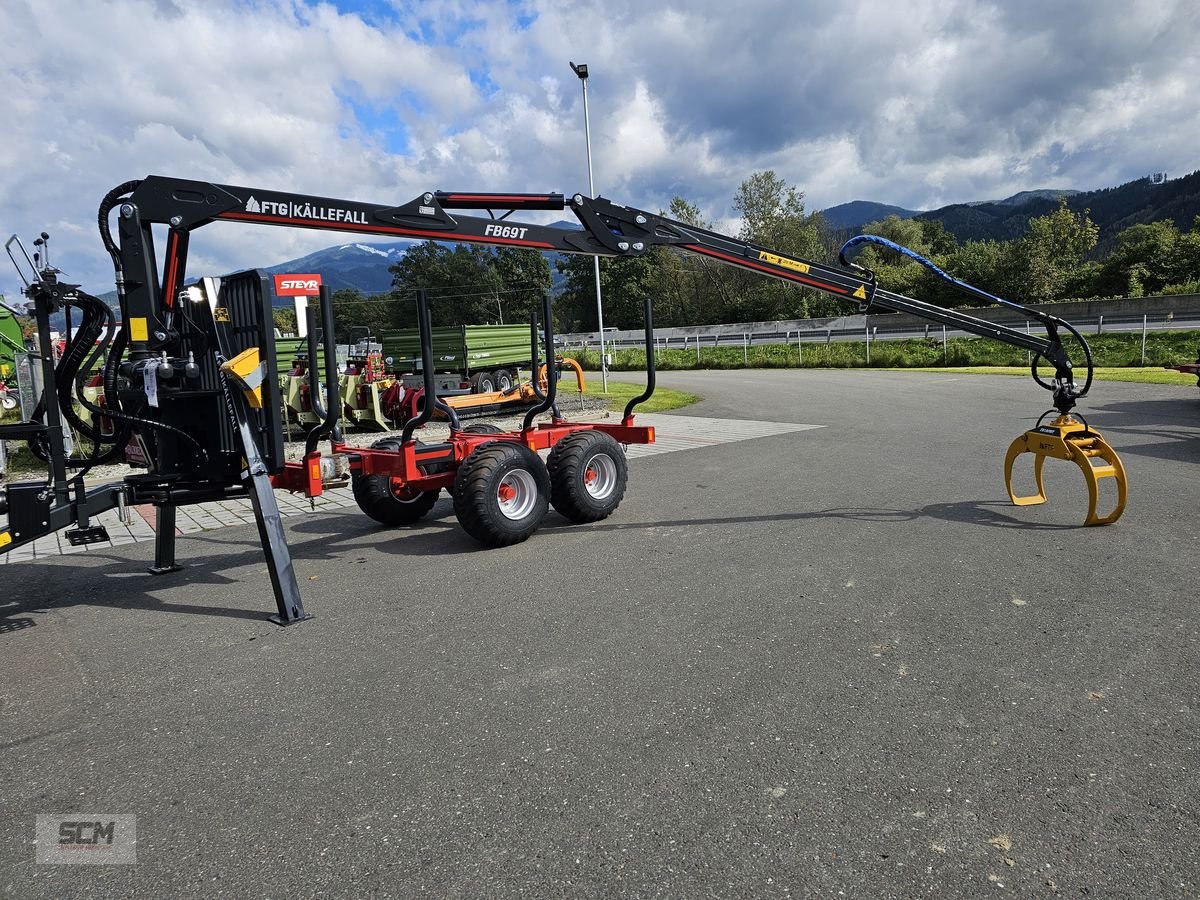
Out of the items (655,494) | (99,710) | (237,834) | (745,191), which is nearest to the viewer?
(237,834)

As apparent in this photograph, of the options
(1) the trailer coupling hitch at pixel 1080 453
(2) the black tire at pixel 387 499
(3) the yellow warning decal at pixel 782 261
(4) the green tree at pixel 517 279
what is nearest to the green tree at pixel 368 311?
(4) the green tree at pixel 517 279

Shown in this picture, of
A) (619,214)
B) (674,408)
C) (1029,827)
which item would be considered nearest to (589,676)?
(1029,827)

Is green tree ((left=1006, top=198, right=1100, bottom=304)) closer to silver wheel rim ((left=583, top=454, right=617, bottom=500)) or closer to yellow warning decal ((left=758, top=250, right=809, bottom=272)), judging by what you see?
yellow warning decal ((left=758, top=250, right=809, bottom=272))

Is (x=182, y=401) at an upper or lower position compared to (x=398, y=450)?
upper

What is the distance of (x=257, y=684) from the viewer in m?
4.09

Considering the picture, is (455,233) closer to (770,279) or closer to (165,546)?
(165,546)

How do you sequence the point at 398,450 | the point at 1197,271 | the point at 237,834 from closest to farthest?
the point at 237,834
the point at 398,450
the point at 1197,271

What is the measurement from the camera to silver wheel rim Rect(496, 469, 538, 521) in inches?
270

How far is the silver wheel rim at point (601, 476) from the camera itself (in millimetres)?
7699

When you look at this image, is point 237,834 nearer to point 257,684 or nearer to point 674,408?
point 257,684

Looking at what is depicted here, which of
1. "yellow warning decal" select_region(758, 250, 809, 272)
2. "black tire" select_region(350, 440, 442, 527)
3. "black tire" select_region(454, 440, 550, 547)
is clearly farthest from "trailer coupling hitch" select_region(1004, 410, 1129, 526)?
"black tire" select_region(350, 440, 442, 527)

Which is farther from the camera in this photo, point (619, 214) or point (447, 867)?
point (619, 214)

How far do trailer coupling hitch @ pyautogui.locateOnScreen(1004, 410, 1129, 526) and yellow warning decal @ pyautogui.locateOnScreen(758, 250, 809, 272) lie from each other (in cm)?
260

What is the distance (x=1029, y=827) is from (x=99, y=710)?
4.19 m
